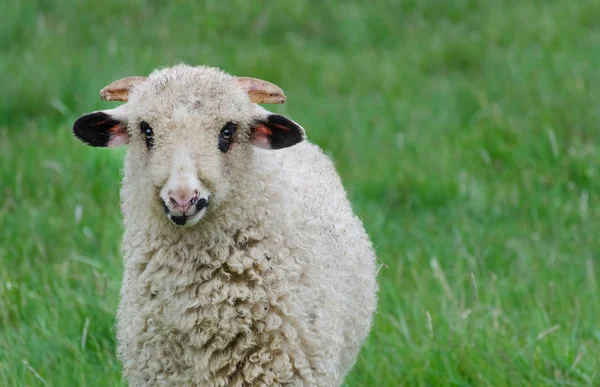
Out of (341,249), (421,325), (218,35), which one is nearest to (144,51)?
(218,35)

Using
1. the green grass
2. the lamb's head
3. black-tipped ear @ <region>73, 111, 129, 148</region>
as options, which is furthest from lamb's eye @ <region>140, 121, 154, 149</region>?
the green grass

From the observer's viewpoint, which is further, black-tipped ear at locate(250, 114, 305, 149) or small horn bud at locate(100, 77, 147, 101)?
small horn bud at locate(100, 77, 147, 101)

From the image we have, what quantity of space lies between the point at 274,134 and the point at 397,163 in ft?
10.9

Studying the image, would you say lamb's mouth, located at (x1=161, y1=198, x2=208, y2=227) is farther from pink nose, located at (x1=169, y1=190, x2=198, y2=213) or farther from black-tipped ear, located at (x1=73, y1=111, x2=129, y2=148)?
black-tipped ear, located at (x1=73, y1=111, x2=129, y2=148)

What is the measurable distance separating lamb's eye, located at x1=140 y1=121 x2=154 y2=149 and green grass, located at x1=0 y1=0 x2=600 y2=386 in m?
1.18

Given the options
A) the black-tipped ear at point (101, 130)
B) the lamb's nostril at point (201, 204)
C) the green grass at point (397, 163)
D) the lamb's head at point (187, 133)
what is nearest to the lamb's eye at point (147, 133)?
the lamb's head at point (187, 133)

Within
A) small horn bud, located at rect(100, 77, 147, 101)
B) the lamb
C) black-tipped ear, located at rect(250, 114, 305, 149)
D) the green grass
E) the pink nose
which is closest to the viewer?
the pink nose

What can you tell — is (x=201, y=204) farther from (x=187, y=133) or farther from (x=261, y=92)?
(x=261, y=92)

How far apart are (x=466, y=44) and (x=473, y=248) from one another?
3.36 m

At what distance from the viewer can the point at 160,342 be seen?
3.39 m

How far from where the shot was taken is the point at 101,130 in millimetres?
3539

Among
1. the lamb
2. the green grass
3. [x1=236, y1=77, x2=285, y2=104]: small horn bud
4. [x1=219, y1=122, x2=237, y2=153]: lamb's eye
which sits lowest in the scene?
the green grass

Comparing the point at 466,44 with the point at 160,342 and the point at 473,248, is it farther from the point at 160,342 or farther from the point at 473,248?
the point at 160,342

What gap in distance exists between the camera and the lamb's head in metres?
3.10
